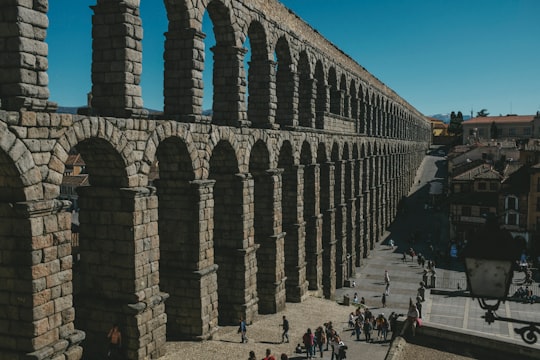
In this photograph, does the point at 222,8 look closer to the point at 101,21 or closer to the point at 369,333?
the point at 101,21

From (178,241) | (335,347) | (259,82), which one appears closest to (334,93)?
(259,82)

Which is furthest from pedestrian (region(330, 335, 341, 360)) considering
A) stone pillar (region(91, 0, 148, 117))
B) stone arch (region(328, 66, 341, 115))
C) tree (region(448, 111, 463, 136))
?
tree (region(448, 111, 463, 136))

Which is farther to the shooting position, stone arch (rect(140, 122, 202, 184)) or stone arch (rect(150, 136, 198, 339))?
stone arch (rect(150, 136, 198, 339))

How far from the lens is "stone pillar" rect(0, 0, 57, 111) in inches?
446

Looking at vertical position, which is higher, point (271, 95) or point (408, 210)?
point (271, 95)

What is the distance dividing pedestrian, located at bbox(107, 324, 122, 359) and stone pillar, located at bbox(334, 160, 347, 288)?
2752 cm

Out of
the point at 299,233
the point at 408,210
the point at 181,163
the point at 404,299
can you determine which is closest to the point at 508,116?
the point at 408,210

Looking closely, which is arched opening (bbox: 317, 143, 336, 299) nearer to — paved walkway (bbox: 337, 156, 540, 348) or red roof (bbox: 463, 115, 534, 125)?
paved walkway (bbox: 337, 156, 540, 348)

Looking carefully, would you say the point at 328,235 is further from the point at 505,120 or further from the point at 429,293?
the point at 505,120

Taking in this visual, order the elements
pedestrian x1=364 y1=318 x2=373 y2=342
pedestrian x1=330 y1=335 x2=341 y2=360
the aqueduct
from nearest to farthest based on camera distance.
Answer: the aqueduct < pedestrian x1=330 y1=335 x2=341 y2=360 < pedestrian x1=364 y1=318 x2=373 y2=342

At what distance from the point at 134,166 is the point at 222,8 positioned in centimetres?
915

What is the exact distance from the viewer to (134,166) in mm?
15312

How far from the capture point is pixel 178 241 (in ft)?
63.4

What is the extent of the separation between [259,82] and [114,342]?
15.5 metres
